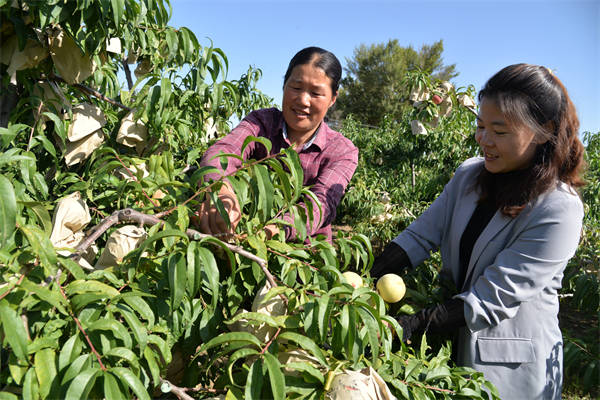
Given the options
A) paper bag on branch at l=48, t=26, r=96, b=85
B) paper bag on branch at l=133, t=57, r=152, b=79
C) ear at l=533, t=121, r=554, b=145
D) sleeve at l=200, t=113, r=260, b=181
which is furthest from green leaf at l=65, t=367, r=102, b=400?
paper bag on branch at l=133, t=57, r=152, b=79

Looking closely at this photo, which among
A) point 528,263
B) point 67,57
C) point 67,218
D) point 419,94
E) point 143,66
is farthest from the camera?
point 419,94

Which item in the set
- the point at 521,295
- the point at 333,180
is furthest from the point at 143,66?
the point at 521,295

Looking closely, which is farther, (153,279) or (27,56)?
(27,56)

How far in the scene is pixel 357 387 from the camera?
69cm

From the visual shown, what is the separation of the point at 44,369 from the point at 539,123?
50.2 inches

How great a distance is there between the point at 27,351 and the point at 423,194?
4095 mm

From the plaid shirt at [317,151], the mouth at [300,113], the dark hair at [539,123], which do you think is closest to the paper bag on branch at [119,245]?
the plaid shirt at [317,151]

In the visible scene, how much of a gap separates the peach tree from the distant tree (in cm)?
2233

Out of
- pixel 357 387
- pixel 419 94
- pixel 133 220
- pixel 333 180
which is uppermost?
pixel 419 94

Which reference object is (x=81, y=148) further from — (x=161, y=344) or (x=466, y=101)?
(x=466, y=101)

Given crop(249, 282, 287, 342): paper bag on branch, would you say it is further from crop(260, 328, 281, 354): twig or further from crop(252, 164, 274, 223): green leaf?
crop(252, 164, 274, 223): green leaf

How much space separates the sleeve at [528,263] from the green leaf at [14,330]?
1030 mm

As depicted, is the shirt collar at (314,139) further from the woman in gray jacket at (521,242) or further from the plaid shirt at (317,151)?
the woman in gray jacket at (521,242)

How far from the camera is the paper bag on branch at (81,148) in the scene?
1374 mm
